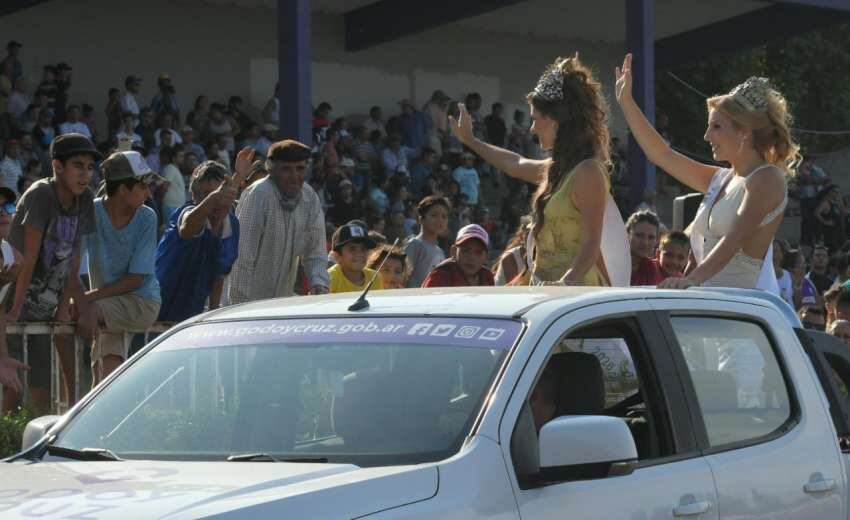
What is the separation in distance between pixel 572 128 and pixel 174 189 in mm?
12935

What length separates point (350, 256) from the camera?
10.5m

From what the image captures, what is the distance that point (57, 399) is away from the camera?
8.80 meters

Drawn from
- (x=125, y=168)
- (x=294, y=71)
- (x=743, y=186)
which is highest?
(x=294, y=71)

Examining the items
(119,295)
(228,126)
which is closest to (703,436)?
(119,295)

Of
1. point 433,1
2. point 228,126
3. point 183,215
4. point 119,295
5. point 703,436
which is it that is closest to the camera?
point 703,436

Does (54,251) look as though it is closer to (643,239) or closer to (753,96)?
(643,239)

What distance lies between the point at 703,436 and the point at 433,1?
23.3 m

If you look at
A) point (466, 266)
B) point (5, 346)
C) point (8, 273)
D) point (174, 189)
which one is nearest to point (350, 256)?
point (466, 266)

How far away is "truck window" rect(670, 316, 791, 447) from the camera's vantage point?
4.81 meters

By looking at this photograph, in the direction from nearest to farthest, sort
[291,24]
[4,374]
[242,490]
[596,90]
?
[242,490]
[596,90]
[4,374]
[291,24]

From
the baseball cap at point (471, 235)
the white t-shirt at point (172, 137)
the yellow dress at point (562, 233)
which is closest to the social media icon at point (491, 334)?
the yellow dress at point (562, 233)

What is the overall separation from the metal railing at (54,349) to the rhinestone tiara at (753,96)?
3.79 m

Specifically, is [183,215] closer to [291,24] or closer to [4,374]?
[4,374]

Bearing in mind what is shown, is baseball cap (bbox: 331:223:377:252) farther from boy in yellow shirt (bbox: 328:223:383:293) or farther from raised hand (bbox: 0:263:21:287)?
raised hand (bbox: 0:263:21:287)
